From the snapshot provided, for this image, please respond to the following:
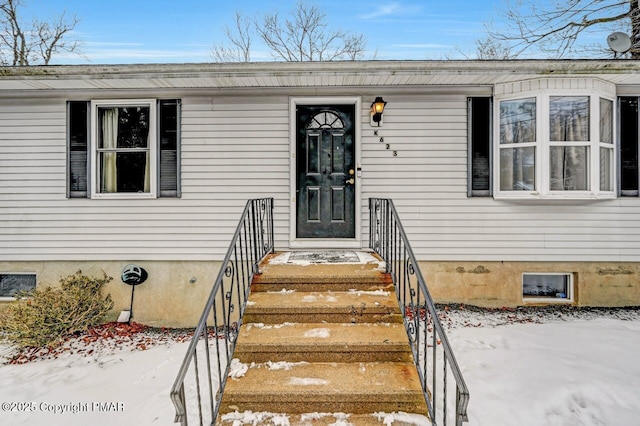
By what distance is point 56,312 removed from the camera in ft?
15.0

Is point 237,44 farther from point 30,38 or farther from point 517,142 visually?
point 517,142

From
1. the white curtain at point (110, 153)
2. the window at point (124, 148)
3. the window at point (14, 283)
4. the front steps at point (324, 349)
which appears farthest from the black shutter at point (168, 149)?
the window at point (14, 283)

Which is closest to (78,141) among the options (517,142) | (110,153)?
(110,153)

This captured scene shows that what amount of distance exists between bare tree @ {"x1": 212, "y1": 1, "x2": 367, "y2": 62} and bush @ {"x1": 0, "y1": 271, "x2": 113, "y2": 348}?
11.9 m

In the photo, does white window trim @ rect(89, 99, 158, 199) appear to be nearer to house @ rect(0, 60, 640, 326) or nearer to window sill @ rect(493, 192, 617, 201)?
house @ rect(0, 60, 640, 326)

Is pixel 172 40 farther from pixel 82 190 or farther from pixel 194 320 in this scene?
pixel 194 320

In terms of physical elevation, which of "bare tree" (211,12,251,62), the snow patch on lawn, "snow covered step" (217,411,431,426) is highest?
"bare tree" (211,12,251,62)

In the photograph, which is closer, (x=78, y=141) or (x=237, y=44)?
(x=78, y=141)

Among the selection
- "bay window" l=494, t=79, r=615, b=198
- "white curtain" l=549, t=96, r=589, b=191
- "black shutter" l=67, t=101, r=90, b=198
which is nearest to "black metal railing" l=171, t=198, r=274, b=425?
"black shutter" l=67, t=101, r=90, b=198

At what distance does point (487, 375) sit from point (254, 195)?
3.66m

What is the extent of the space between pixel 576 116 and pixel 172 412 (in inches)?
236

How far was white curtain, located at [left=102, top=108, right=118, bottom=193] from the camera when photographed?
17.3 ft

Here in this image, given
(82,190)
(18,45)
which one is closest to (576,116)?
(82,190)

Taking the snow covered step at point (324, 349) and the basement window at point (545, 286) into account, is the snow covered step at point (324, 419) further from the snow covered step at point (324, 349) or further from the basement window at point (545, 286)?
the basement window at point (545, 286)
